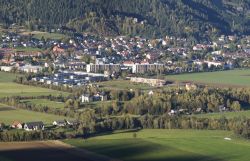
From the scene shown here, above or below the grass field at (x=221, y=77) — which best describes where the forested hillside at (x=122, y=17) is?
above

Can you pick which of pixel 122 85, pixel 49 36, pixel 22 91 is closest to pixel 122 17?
pixel 49 36

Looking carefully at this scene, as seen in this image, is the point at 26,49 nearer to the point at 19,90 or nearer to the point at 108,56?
the point at 108,56

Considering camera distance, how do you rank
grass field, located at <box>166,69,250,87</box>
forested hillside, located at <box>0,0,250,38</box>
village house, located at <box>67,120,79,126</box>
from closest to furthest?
village house, located at <box>67,120,79,126</box> < grass field, located at <box>166,69,250,87</box> < forested hillside, located at <box>0,0,250,38</box>

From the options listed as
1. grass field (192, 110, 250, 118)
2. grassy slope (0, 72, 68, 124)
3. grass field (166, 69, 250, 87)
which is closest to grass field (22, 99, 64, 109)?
grassy slope (0, 72, 68, 124)

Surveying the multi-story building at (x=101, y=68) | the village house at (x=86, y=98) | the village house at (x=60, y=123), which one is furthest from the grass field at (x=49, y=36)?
the village house at (x=60, y=123)

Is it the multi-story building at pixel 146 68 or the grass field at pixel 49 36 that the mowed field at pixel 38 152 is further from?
the grass field at pixel 49 36

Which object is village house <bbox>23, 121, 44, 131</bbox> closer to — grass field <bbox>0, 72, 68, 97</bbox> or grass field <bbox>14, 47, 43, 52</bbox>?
grass field <bbox>0, 72, 68, 97</bbox>
